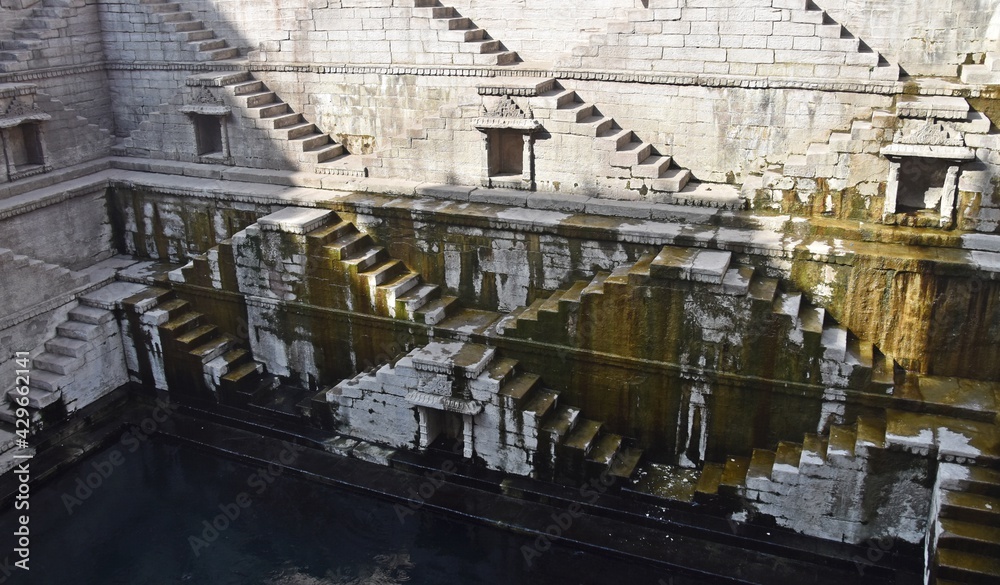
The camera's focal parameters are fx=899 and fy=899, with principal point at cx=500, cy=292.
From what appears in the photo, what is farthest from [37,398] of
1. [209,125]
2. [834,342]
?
[834,342]

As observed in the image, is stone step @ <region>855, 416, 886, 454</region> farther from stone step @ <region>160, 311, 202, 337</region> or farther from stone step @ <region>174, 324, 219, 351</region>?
stone step @ <region>160, 311, 202, 337</region>

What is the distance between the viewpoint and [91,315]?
1405 cm

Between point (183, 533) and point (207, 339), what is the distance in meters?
3.41

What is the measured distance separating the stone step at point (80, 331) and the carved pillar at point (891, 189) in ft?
37.6

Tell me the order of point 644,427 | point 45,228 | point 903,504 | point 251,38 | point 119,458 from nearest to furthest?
1. point 903,504
2. point 644,427
3. point 119,458
4. point 45,228
5. point 251,38

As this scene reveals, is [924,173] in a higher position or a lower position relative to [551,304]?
higher

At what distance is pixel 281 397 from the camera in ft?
44.9

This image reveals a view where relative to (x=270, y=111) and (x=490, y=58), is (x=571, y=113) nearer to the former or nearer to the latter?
(x=490, y=58)

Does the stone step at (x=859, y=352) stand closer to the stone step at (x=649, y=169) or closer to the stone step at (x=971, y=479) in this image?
the stone step at (x=971, y=479)

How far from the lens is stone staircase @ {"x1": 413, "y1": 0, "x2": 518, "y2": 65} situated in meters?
13.6

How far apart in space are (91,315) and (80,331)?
0.98 feet

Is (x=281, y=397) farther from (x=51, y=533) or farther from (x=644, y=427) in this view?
(x=644, y=427)

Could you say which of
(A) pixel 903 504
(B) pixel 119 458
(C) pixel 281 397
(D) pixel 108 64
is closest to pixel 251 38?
(D) pixel 108 64

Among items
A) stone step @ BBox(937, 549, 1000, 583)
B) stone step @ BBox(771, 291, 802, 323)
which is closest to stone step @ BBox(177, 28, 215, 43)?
stone step @ BBox(771, 291, 802, 323)
